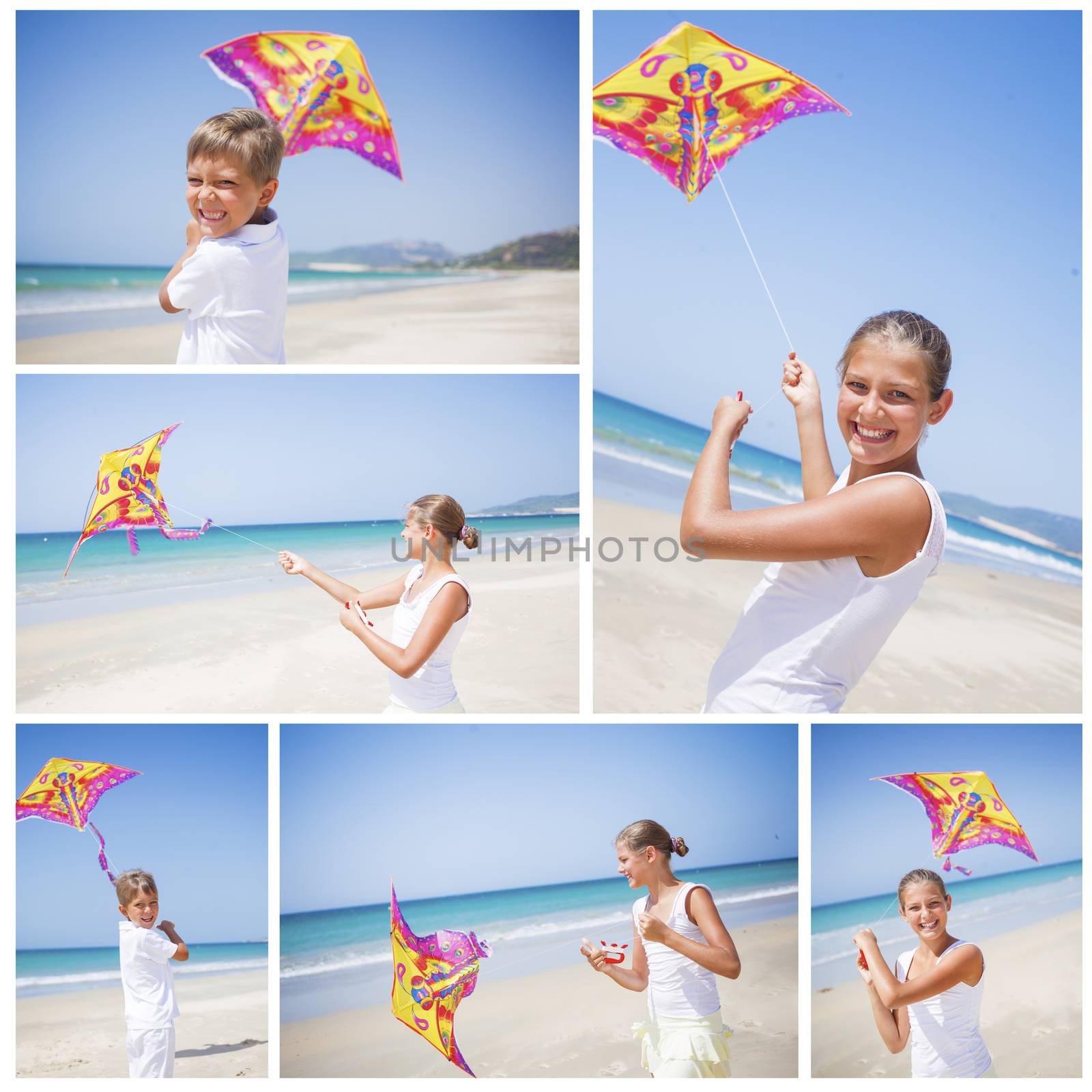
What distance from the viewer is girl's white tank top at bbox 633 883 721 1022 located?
3014 mm

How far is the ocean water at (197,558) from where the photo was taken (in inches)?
178

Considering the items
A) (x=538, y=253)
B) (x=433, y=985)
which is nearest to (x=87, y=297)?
(x=538, y=253)

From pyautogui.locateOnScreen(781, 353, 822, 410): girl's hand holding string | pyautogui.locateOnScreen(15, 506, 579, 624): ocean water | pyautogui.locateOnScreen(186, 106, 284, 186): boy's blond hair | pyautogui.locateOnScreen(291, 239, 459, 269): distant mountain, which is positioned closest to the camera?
pyautogui.locateOnScreen(781, 353, 822, 410): girl's hand holding string

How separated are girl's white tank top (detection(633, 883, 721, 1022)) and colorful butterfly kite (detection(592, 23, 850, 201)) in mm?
2232

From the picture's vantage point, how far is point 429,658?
10.1 ft

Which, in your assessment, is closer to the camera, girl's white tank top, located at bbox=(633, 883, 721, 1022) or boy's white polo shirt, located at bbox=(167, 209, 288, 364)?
boy's white polo shirt, located at bbox=(167, 209, 288, 364)

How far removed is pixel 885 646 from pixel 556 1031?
11.1 feet

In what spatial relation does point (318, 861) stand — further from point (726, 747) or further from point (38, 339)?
point (38, 339)

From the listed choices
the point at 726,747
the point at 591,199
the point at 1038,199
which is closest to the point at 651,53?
the point at 591,199

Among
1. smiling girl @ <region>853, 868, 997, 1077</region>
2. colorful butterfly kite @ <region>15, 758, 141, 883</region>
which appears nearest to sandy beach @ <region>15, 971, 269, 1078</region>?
colorful butterfly kite @ <region>15, 758, 141, 883</region>

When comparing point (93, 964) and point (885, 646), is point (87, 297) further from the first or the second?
point (885, 646)

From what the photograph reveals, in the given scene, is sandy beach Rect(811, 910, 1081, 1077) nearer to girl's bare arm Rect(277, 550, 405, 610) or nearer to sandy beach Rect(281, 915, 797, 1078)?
sandy beach Rect(281, 915, 797, 1078)

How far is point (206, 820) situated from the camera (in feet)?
12.7

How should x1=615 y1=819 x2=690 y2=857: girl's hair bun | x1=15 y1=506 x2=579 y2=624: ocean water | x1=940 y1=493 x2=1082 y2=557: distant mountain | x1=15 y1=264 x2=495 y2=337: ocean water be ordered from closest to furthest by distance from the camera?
x1=615 y1=819 x2=690 y2=857: girl's hair bun
x1=15 y1=506 x2=579 y2=624: ocean water
x1=15 y1=264 x2=495 y2=337: ocean water
x1=940 y1=493 x2=1082 y2=557: distant mountain
